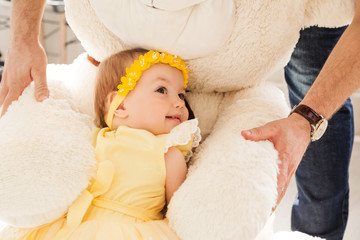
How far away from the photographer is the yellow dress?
64 cm

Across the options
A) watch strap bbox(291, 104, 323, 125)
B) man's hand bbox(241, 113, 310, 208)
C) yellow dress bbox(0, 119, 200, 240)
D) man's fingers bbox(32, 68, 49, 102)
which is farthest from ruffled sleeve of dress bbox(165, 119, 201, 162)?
man's fingers bbox(32, 68, 49, 102)

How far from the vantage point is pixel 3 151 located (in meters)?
0.70

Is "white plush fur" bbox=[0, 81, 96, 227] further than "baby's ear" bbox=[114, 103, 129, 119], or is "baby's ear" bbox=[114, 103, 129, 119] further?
"baby's ear" bbox=[114, 103, 129, 119]

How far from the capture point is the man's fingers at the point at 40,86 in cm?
83

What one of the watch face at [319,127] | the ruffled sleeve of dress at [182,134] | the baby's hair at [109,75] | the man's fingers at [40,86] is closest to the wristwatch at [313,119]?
the watch face at [319,127]

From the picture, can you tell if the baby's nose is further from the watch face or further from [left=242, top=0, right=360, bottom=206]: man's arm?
the watch face

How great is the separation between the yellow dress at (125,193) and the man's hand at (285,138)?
0.45 feet

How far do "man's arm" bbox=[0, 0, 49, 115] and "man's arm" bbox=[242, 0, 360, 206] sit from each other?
0.52 m

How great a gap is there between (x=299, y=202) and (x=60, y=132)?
865 mm

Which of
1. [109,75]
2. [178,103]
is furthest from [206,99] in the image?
[109,75]

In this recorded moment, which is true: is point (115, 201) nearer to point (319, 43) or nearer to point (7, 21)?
point (319, 43)

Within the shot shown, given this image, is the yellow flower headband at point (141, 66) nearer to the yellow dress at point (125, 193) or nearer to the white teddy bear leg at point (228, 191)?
the yellow dress at point (125, 193)

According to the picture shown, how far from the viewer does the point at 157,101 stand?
78cm

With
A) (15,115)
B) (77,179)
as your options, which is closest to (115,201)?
(77,179)
